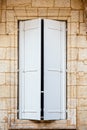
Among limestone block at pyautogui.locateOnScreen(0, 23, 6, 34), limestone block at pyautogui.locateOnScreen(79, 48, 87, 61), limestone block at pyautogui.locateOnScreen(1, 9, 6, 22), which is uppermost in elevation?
limestone block at pyautogui.locateOnScreen(1, 9, 6, 22)

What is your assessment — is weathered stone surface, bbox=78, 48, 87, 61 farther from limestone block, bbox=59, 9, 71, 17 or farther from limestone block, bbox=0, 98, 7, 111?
limestone block, bbox=0, 98, 7, 111

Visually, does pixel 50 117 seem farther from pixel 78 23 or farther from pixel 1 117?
pixel 78 23

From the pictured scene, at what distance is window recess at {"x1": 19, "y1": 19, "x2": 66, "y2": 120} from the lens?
10.1 meters

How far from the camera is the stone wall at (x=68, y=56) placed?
10.3 meters

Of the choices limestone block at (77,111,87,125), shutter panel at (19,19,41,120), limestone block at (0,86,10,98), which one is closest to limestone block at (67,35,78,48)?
shutter panel at (19,19,41,120)

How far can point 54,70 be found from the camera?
10.3 m

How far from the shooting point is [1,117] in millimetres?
10328

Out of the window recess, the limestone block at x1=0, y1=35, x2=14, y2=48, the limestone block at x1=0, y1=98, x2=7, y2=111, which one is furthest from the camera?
the limestone block at x1=0, y1=35, x2=14, y2=48

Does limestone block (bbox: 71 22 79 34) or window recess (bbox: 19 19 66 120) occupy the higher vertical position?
limestone block (bbox: 71 22 79 34)

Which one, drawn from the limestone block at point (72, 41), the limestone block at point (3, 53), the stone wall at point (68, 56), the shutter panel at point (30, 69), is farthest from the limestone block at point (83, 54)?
the limestone block at point (3, 53)

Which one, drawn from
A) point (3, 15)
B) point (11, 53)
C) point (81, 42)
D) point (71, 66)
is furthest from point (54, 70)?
point (3, 15)

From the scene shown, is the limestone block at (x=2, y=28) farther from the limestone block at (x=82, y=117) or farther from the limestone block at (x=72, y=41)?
the limestone block at (x=82, y=117)

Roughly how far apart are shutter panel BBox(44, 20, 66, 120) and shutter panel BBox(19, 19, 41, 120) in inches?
6.7

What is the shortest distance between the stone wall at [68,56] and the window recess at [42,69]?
131mm
